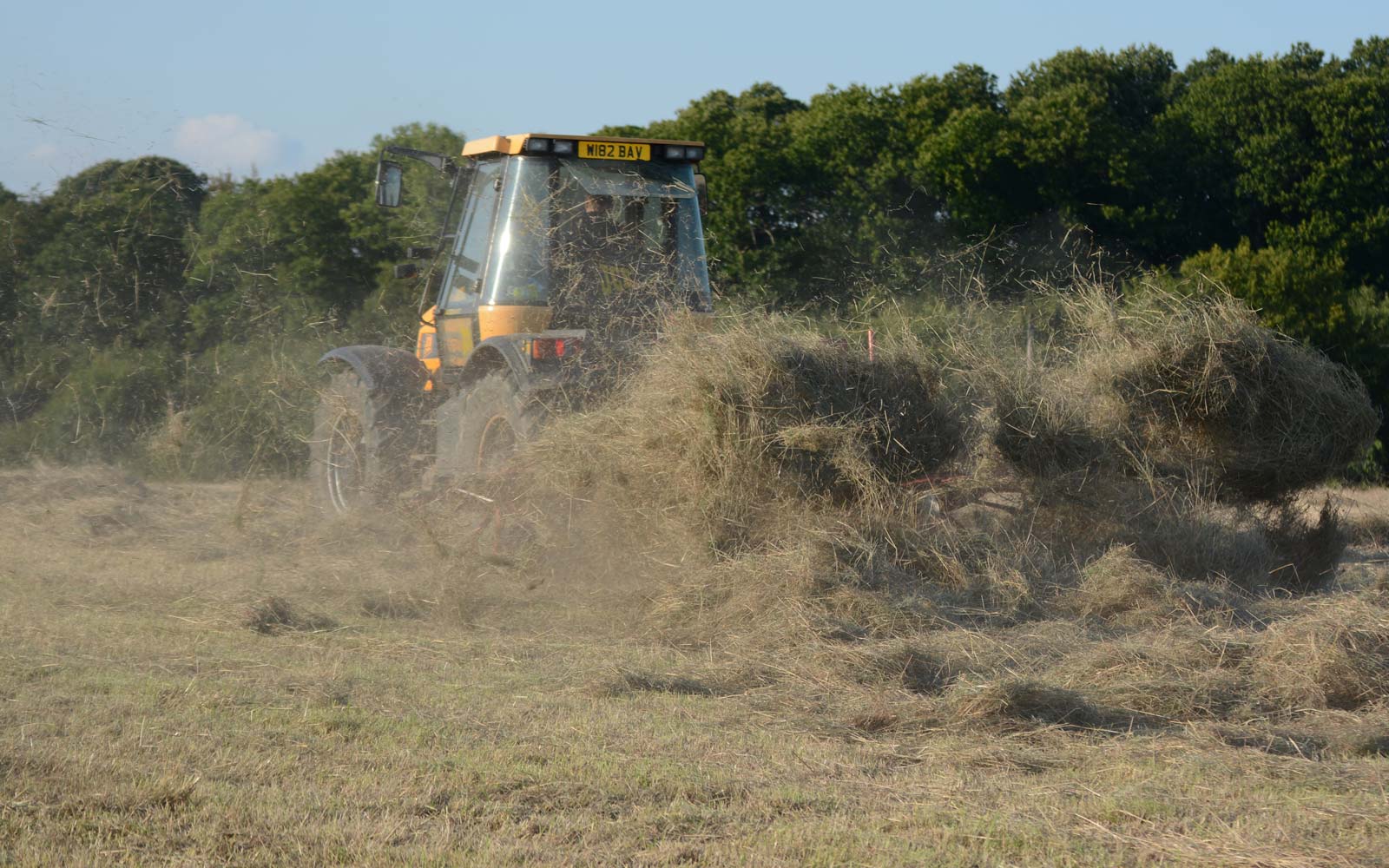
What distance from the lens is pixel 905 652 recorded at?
17.8 feet

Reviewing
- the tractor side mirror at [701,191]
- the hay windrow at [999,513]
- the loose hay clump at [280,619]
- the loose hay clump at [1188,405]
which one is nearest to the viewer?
the hay windrow at [999,513]

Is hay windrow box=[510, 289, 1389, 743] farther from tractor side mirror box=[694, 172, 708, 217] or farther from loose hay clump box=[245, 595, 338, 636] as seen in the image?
tractor side mirror box=[694, 172, 708, 217]

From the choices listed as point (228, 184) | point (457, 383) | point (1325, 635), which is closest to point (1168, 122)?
point (228, 184)

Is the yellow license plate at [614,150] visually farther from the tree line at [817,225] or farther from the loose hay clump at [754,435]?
the loose hay clump at [754,435]

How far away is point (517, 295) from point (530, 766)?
5.12 metres

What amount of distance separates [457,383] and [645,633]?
10.7ft

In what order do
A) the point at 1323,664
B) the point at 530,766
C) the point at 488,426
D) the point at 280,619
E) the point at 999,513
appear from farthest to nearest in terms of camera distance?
1. the point at 488,426
2. the point at 999,513
3. the point at 280,619
4. the point at 1323,664
5. the point at 530,766

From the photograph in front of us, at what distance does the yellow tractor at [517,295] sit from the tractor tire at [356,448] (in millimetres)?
14

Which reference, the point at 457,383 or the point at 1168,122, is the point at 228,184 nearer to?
the point at 457,383

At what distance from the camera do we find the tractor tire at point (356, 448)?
938 cm

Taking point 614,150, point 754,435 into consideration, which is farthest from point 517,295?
point 754,435

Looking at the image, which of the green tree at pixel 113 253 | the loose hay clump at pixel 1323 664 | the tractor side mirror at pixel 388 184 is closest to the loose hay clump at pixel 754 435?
the loose hay clump at pixel 1323 664

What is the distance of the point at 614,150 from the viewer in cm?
880

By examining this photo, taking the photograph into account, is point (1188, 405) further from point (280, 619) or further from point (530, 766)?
point (280, 619)
